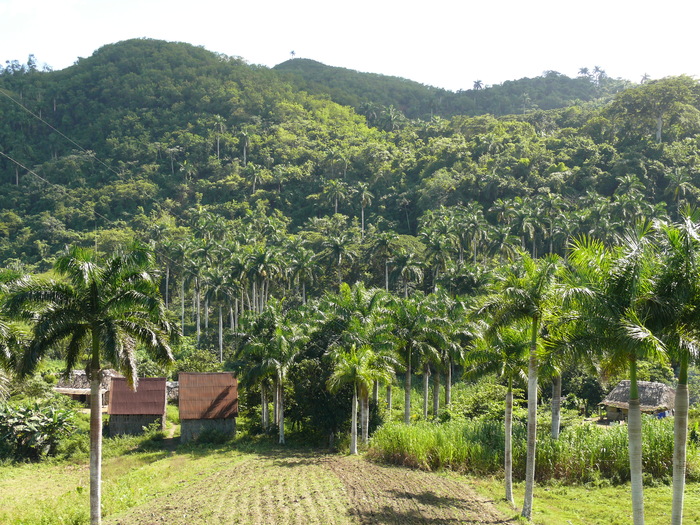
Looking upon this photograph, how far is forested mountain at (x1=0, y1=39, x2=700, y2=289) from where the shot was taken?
80.4 m

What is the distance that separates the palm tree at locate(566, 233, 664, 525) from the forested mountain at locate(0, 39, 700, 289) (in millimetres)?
47000

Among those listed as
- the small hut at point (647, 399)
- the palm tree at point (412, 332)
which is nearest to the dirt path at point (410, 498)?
the palm tree at point (412, 332)

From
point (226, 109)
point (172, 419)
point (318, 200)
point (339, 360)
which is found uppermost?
point (226, 109)

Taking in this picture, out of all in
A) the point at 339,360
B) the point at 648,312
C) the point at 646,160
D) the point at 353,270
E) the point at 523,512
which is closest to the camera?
the point at 648,312

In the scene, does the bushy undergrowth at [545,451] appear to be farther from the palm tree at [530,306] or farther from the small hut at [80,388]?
the small hut at [80,388]

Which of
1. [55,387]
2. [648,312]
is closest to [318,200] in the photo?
[55,387]

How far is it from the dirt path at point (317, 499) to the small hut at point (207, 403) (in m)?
11.0

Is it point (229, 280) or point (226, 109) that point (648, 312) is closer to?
point (229, 280)

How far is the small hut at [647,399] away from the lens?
4162 centimetres

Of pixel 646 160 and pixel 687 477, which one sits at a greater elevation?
pixel 646 160

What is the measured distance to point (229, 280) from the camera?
6856cm

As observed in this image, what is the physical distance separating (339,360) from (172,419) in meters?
20.1

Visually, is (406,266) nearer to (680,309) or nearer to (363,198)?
(363,198)

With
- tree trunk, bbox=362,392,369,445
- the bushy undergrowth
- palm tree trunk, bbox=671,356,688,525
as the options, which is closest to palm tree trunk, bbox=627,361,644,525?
palm tree trunk, bbox=671,356,688,525
